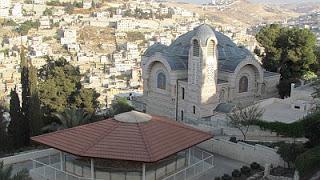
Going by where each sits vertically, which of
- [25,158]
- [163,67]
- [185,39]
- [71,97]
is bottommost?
[25,158]

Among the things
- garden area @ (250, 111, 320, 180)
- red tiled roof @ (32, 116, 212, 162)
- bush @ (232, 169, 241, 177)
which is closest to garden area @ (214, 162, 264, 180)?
bush @ (232, 169, 241, 177)

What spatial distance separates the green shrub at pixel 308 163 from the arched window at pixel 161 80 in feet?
60.5

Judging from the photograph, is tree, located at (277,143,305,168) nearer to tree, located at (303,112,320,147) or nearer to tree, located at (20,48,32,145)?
tree, located at (303,112,320,147)

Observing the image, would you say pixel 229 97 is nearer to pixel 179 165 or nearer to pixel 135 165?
pixel 179 165

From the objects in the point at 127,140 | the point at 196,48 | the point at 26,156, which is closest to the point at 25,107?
the point at 26,156

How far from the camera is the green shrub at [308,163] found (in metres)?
20.5

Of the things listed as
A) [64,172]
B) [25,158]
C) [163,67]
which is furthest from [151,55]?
[64,172]

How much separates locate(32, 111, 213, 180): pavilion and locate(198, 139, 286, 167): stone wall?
391 cm

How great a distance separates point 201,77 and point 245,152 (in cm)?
949

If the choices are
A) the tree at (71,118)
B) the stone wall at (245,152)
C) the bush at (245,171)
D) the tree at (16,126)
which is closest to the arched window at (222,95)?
the stone wall at (245,152)

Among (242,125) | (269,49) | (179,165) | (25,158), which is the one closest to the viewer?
(179,165)

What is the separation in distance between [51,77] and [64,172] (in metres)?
16.6

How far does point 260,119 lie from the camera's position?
99.5 feet

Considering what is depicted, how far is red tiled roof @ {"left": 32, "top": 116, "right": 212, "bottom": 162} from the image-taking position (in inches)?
802
